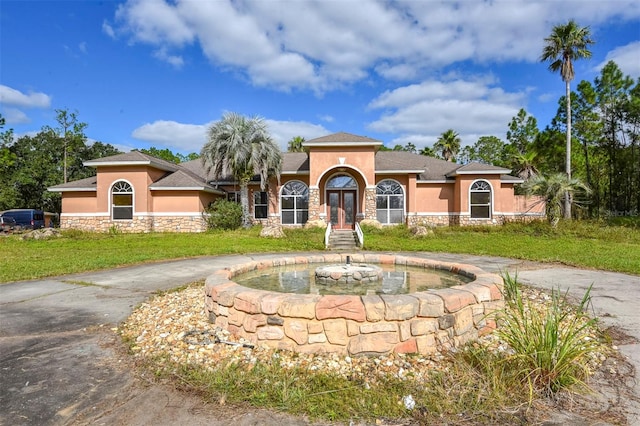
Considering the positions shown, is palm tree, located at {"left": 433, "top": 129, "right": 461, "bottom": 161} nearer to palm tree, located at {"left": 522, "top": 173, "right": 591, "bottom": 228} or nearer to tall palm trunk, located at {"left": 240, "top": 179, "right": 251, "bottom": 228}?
palm tree, located at {"left": 522, "top": 173, "right": 591, "bottom": 228}

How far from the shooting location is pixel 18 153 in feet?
119

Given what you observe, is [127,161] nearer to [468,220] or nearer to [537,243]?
[468,220]

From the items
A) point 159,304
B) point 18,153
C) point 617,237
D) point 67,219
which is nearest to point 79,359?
point 159,304

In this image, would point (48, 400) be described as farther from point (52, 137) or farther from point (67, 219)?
point (52, 137)

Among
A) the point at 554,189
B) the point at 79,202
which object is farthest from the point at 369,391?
the point at 79,202

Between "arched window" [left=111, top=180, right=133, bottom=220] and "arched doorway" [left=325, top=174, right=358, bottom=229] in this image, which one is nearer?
"arched window" [left=111, top=180, right=133, bottom=220]

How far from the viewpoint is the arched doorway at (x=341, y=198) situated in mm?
20766

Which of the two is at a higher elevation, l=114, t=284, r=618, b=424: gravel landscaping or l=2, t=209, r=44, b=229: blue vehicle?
l=2, t=209, r=44, b=229: blue vehicle

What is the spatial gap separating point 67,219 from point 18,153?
23824mm

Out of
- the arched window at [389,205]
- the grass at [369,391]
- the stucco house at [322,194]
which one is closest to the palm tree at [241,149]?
the stucco house at [322,194]

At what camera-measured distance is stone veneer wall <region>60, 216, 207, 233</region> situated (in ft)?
66.3

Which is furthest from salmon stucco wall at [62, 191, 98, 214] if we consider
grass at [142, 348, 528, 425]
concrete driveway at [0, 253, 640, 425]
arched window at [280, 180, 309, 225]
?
grass at [142, 348, 528, 425]

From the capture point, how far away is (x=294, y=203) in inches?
853

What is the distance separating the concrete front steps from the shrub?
20.6 feet
